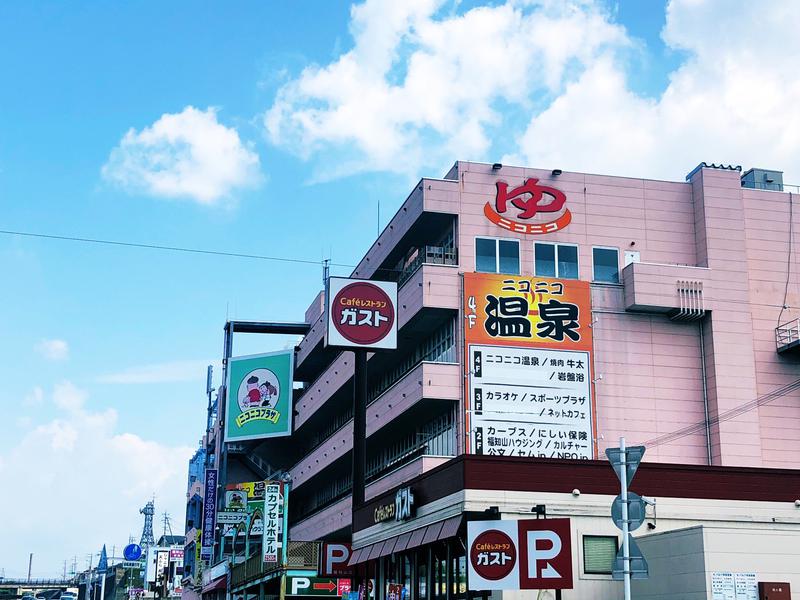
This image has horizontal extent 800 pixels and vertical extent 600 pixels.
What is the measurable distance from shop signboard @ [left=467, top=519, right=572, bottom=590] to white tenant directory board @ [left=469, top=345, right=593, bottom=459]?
19101mm

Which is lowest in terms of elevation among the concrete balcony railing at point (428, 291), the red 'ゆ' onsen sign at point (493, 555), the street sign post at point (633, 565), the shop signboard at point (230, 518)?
the street sign post at point (633, 565)

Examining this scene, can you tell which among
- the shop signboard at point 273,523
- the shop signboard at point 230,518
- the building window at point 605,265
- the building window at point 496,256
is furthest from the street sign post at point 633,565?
the shop signboard at point 230,518

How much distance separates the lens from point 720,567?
29281mm

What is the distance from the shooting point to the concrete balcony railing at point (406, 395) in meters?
51.2

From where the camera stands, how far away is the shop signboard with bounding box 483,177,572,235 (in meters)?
54.8

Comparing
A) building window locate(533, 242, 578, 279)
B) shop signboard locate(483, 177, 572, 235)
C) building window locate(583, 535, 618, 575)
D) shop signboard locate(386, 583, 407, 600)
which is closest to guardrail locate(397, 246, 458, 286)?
shop signboard locate(483, 177, 572, 235)

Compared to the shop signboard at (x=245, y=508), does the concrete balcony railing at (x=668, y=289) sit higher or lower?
higher

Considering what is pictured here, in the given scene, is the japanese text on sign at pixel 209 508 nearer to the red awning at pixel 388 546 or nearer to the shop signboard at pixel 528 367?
the shop signboard at pixel 528 367

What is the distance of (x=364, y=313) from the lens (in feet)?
158

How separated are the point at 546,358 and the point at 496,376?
2601 mm

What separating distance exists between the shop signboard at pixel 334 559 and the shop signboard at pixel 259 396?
3691 cm

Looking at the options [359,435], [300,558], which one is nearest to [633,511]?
[359,435]

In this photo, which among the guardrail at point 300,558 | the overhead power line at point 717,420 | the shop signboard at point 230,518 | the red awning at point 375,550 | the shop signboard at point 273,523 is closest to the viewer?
the red awning at point 375,550

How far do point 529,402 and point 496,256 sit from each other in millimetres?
7703
